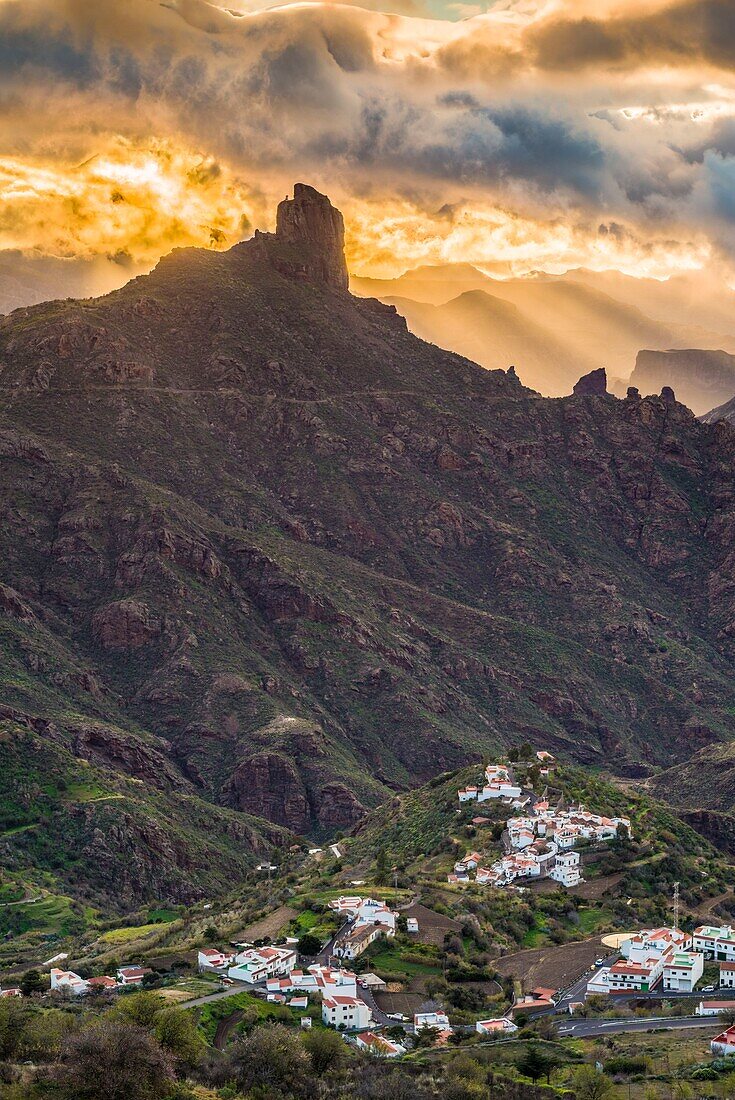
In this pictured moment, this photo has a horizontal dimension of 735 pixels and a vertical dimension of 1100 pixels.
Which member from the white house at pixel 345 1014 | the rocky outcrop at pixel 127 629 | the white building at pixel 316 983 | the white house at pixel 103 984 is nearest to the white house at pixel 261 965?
the white building at pixel 316 983

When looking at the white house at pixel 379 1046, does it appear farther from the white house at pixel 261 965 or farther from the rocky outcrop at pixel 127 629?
the rocky outcrop at pixel 127 629

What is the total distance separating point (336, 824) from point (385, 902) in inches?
2712

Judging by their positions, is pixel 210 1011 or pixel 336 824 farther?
pixel 336 824

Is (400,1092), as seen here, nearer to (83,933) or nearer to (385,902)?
(385,902)

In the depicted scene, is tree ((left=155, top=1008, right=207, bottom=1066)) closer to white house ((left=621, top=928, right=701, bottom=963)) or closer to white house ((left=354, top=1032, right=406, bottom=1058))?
white house ((left=354, top=1032, right=406, bottom=1058))

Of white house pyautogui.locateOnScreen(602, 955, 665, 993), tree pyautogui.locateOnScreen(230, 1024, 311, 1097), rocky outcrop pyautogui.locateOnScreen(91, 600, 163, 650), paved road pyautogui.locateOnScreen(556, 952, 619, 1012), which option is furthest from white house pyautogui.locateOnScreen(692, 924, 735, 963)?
rocky outcrop pyautogui.locateOnScreen(91, 600, 163, 650)

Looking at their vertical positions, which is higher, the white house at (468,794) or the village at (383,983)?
the white house at (468,794)

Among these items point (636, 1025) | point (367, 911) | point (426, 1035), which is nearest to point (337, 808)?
point (367, 911)

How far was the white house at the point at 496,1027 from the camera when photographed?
81938 mm

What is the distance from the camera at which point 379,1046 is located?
7900cm

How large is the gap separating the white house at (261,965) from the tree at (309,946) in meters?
1.72

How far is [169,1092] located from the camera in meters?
68.4

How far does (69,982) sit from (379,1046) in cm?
2053

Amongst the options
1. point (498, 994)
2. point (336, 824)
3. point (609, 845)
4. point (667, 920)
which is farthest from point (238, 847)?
point (498, 994)
